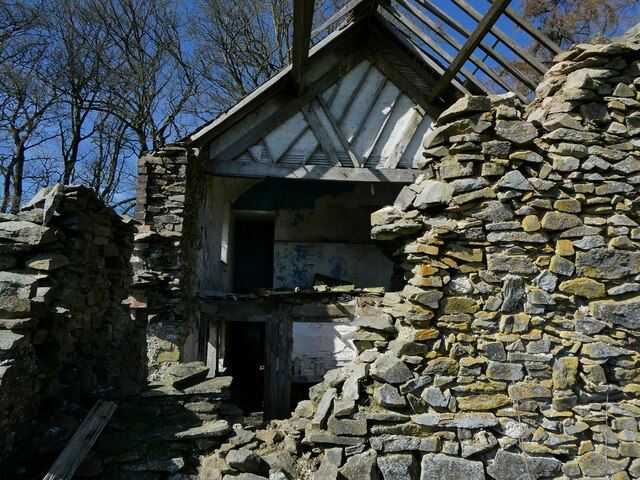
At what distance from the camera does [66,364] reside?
4.25 m

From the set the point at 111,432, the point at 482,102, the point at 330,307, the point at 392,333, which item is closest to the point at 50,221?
the point at 111,432

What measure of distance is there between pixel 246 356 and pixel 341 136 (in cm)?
709

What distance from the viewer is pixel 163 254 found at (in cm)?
795

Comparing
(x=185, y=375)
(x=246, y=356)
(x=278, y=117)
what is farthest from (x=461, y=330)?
(x=246, y=356)

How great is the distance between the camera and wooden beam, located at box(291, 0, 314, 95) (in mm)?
6012

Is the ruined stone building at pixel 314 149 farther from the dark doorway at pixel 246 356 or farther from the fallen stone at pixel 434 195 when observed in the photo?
the fallen stone at pixel 434 195

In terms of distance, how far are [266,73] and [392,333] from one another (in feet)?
46.7

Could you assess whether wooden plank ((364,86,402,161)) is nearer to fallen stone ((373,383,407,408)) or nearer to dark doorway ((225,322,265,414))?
dark doorway ((225,322,265,414))

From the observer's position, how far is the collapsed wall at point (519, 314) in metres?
3.95

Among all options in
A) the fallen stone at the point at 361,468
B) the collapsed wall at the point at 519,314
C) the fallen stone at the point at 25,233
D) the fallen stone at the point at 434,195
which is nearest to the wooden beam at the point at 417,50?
the collapsed wall at the point at 519,314

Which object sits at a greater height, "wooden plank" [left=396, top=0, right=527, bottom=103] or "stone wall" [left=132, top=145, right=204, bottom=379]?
"wooden plank" [left=396, top=0, right=527, bottom=103]

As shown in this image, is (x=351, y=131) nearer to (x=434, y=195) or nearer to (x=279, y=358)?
(x=279, y=358)

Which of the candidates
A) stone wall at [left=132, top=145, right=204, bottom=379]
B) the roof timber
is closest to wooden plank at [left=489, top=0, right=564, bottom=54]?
the roof timber

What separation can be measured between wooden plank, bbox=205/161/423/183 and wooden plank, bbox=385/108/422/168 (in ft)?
0.64
